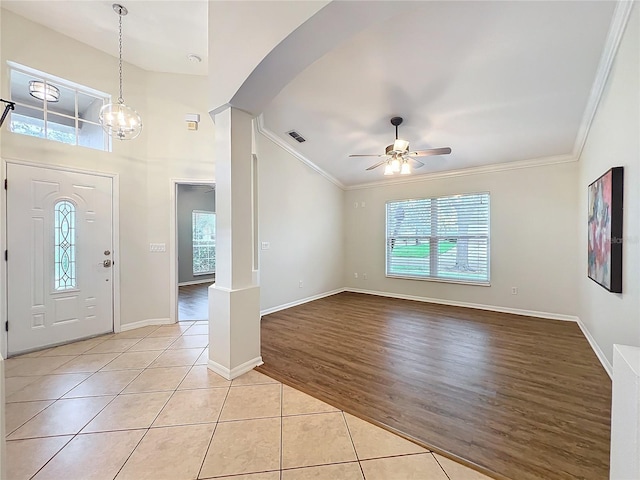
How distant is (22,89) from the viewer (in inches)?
120

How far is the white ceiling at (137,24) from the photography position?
2742 mm

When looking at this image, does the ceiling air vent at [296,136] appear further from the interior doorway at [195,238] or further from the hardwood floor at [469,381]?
the interior doorway at [195,238]

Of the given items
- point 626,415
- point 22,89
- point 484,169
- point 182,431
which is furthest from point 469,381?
point 22,89

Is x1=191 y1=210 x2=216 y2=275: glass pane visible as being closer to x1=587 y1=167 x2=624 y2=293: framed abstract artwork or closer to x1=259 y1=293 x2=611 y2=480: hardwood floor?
x1=259 y1=293 x2=611 y2=480: hardwood floor

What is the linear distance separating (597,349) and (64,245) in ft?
20.2

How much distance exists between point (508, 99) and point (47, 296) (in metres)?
5.69

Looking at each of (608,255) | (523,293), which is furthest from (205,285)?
(608,255)

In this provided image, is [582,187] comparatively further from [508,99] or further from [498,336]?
[498,336]

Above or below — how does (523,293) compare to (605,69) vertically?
below

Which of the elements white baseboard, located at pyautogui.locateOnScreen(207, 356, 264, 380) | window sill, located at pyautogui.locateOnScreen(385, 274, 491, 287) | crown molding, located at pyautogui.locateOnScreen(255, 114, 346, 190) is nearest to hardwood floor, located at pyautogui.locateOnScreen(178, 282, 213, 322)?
white baseboard, located at pyautogui.locateOnScreen(207, 356, 264, 380)

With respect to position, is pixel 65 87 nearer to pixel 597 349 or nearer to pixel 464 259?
pixel 464 259

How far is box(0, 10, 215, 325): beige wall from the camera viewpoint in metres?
3.44

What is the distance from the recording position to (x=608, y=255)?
2371mm

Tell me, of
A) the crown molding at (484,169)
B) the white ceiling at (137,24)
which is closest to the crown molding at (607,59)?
the crown molding at (484,169)
